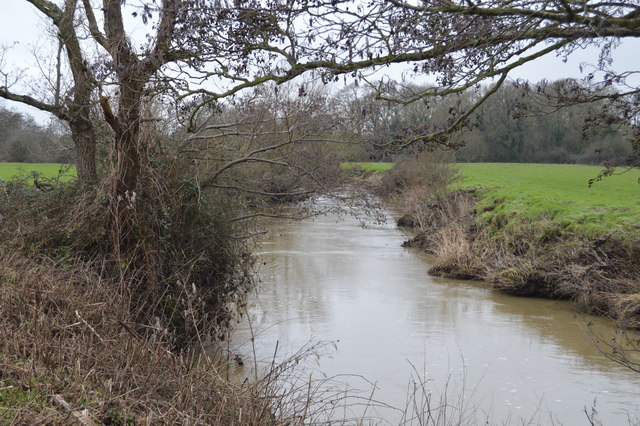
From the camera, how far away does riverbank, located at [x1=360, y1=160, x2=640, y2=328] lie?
12055 mm

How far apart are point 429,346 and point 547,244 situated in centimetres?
576

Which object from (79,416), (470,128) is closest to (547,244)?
(470,128)

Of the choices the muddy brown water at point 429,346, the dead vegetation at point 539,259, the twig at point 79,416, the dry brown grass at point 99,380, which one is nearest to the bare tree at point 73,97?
the muddy brown water at point 429,346

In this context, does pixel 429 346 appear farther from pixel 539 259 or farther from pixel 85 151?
pixel 85 151

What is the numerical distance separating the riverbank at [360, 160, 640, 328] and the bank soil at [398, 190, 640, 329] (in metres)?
0.02

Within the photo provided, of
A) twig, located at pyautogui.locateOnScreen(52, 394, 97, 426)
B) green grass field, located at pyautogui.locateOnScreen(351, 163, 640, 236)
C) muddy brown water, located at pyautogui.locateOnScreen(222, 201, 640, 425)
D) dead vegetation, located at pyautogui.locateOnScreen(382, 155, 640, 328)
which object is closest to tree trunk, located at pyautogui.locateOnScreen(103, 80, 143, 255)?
muddy brown water, located at pyautogui.locateOnScreen(222, 201, 640, 425)

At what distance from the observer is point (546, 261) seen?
13.9 m

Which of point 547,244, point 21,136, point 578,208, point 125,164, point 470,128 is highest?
point 21,136

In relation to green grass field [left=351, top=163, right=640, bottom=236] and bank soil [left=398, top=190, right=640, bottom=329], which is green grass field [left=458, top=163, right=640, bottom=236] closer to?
green grass field [left=351, top=163, right=640, bottom=236]

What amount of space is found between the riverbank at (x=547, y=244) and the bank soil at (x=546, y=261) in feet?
0.06

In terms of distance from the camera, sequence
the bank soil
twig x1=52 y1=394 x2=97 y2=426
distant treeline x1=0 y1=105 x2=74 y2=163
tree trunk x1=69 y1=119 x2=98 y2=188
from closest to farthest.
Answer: twig x1=52 y1=394 x2=97 y2=426
tree trunk x1=69 y1=119 x2=98 y2=188
the bank soil
distant treeline x1=0 y1=105 x2=74 y2=163

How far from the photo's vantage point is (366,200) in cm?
1192

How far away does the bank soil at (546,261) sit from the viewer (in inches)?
464

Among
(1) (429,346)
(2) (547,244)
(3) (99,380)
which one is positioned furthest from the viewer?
(2) (547,244)
